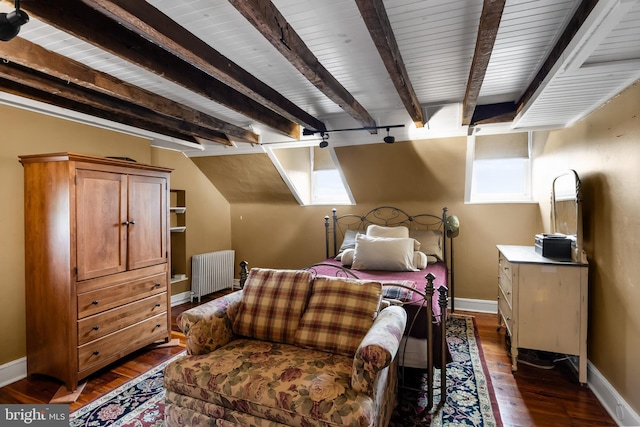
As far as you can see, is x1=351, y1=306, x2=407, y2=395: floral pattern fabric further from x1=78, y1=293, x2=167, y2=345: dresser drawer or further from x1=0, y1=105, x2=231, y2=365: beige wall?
x1=0, y1=105, x2=231, y2=365: beige wall

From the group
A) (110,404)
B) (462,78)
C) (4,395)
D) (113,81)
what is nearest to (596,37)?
(462,78)

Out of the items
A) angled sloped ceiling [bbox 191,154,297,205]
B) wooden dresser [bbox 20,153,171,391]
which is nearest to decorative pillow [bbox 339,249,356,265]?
angled sloped ceiling [bbox 191,154,297,205]

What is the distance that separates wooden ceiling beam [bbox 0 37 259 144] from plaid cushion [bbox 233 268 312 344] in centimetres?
165

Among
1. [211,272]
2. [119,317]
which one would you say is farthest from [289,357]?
[211,272]

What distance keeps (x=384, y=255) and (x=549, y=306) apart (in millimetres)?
1445

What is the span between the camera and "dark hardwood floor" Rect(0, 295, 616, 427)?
79.7 inches

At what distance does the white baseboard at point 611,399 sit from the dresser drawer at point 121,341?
139 inches

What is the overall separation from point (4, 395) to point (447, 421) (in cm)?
308

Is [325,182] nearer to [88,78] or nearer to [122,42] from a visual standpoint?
[88,78]

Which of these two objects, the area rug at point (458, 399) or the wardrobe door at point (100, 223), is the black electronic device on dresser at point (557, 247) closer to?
the area rug at point (458, 399)

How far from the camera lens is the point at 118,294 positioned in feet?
8.93

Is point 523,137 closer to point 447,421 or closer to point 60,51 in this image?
point 447,421

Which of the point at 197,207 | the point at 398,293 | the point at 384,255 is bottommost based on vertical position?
the point at 398,293

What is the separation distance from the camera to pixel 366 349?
1494mm
